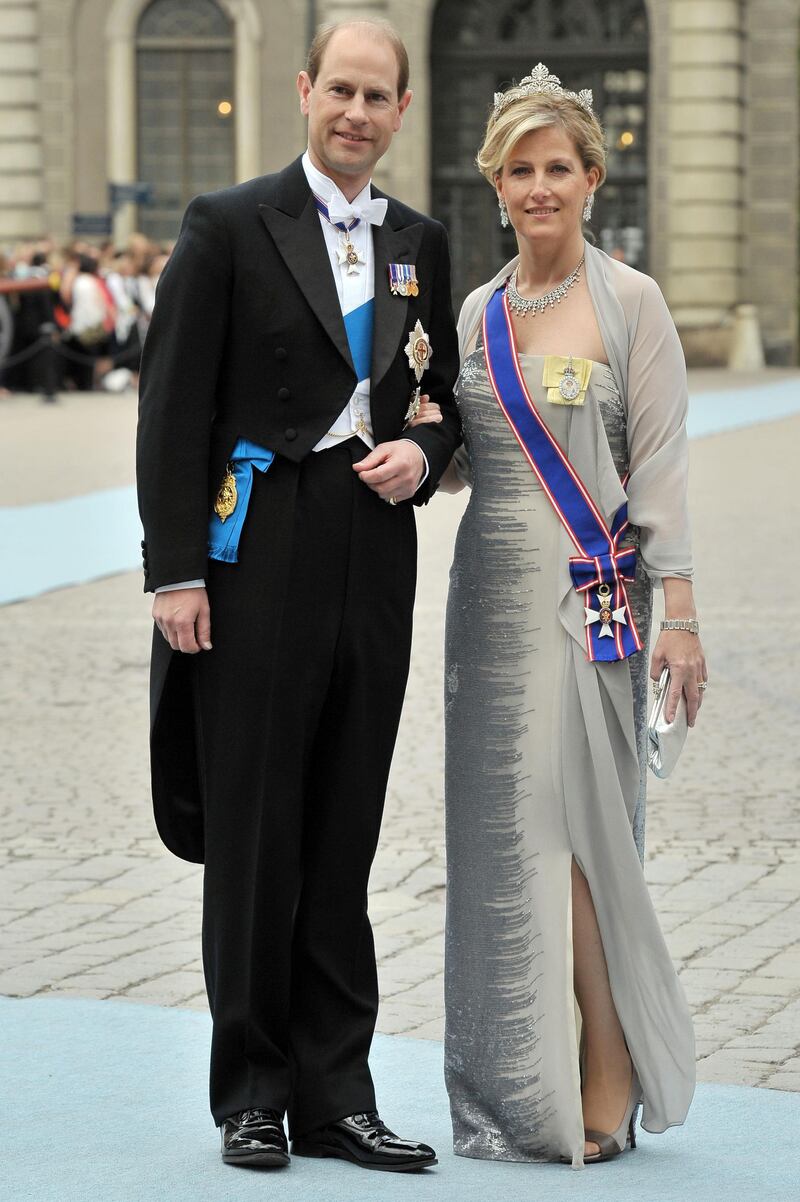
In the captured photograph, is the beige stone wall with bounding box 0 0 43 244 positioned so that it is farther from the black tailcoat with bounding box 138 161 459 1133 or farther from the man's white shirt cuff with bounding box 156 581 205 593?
the man's white shirt cuff with bounding box 156 581 205 593

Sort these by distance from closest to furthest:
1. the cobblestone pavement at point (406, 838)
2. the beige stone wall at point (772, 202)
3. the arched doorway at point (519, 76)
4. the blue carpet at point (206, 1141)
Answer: the blue carpet at point (206, 1141)
the cobblestone pavement at point (406, 838)
the arched doorway at point (519, 76)
the beige stone wall at point (772, 202)

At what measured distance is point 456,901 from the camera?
3.99m

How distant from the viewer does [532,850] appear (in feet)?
12.8

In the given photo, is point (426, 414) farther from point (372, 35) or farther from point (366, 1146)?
point (366, 1146)

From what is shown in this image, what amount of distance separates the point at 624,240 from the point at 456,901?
29.8m

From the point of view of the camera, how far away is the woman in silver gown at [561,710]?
12.6 ft

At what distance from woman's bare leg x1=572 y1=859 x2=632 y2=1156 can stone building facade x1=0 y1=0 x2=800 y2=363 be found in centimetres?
2850

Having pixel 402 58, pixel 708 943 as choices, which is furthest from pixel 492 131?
pixel 708 943

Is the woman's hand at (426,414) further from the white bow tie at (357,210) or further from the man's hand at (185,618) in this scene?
the man's hand at (185,618)

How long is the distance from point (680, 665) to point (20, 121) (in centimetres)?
3067

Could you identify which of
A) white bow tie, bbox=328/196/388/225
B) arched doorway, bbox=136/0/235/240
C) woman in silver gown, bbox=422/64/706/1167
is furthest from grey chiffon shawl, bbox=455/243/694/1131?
arched doorway, bbox=136/0/235/240

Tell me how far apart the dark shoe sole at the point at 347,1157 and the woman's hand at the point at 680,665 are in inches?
35.1

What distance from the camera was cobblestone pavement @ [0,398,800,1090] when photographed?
16.7 feet

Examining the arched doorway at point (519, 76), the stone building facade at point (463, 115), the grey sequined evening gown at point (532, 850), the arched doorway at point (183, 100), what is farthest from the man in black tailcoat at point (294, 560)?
the arched doorway at point (183, 100)
